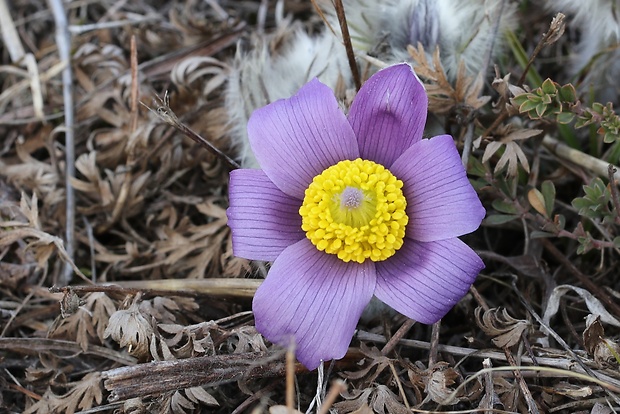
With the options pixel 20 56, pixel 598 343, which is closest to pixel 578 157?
pixel 598 343

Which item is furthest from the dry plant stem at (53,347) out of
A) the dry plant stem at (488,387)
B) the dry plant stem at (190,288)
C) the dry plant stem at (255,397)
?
the dry plant stem at (488,387)

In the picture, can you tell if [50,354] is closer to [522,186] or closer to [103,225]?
[103,225]

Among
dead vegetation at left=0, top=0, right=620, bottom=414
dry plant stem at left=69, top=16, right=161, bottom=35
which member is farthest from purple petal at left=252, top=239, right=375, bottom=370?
dry plant stem at left=69, top=16, right=161, bottom=35

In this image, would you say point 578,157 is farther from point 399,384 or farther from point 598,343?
point 399,384

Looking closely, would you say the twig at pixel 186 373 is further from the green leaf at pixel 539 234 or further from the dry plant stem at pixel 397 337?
the green leaf at pixel 539 234

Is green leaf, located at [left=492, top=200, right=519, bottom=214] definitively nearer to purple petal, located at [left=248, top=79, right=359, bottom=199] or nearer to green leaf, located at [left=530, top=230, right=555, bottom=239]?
green leaf, located at [left=530, top=230, right=555, bottom=239]

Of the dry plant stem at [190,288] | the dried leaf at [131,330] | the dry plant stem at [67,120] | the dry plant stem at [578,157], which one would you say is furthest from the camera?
the dry plant stem at [67,120]
